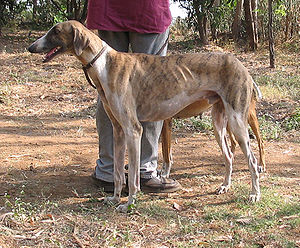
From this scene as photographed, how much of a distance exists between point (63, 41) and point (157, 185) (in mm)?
1618

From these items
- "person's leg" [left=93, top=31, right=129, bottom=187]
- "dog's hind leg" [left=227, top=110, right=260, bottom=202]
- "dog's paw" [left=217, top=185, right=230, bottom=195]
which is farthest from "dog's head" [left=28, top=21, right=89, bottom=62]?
"dog's paw" [left=217, top=185, right=230, bottom=195]

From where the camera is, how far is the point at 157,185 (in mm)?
4465

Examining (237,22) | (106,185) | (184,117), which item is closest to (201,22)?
(237,22)

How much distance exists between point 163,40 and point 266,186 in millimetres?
1735

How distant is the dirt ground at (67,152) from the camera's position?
4.55 metres

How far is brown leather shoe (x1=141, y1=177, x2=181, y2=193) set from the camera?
447 cm

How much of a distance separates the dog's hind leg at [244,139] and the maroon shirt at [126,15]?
1087mm

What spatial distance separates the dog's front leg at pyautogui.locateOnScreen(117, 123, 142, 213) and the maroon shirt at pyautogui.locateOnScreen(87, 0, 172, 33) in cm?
93

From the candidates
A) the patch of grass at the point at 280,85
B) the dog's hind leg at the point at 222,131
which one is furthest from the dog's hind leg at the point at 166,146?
the patch of grass at the point at 280,85

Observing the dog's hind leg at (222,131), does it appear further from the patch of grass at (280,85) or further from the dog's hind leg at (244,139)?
the patch of grass at (280,85)

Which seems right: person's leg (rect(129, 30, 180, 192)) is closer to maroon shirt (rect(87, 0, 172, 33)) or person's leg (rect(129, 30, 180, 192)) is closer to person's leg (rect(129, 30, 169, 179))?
person's leg (rect(129, 30, 169, 179))

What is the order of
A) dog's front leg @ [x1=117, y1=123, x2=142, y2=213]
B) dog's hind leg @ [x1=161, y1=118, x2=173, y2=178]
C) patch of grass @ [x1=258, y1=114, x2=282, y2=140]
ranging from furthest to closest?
patch of grass @ [x1=258, y1=114, x2=282, y2=140] → dog's hind leg @ [x1=161, y1=118, x2=173, y2=178] → dog's front leg @ [x1=117, y1=123, x2=142, y2=213]

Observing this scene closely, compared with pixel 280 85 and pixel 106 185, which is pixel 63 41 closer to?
pixel 106 185

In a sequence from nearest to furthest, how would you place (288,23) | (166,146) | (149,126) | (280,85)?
(149,126), (166,146), (280,85), (288,23)
